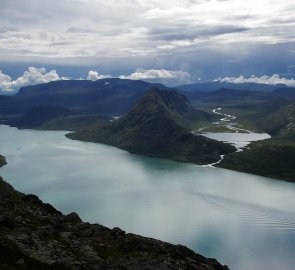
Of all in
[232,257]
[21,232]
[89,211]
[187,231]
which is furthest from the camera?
[89,211]

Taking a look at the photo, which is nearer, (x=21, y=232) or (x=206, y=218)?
(x=21, y=232)

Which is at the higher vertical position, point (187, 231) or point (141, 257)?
point (141, 257)

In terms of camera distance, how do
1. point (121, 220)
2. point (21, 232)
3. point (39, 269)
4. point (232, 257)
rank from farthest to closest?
point (121, 220) → point (232, 257) → point (21, 232) → point (39, 269)

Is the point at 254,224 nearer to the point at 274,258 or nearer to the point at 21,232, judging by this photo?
the point at 274,258

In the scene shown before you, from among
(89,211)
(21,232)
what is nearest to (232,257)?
(89,211)

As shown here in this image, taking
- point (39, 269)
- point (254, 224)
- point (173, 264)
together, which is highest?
point (39, 269)
